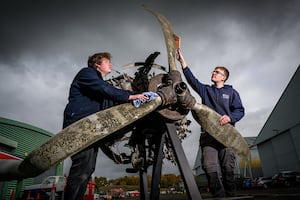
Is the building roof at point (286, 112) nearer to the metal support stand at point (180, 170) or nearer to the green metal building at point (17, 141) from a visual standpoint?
the metal support stand at point (180, 170)

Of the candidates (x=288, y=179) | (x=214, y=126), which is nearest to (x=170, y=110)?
(x=214, y=126)

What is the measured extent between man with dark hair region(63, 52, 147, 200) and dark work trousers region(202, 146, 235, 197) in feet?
5.35

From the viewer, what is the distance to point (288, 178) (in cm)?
2188

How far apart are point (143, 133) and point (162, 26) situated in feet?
7.45

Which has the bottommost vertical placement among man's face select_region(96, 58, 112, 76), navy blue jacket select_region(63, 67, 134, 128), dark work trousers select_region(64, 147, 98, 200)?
dark work trousers select_region(64, 147, 98, 200)

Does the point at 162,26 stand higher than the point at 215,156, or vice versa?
the point at 162,26

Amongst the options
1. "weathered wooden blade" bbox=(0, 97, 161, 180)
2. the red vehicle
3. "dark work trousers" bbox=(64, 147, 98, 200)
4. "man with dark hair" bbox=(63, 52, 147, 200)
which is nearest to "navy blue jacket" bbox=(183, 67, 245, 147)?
"man with dark hair" bbox=(63, 52, 147, 200)

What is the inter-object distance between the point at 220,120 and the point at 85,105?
2.18m

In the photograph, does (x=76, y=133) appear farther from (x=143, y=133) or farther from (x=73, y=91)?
(x=143, y=133)

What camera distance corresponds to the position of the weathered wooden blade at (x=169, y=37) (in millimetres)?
3777

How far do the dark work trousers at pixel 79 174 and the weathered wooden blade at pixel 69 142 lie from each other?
382 millimetres

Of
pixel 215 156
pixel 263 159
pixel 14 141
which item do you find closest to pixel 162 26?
pixel 215 156

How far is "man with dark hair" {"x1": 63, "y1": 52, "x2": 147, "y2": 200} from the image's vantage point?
2.56m

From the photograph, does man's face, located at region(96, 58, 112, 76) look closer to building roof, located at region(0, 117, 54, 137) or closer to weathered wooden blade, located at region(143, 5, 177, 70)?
weathered wooden blade, located at region(143, 5, 177, 70)
